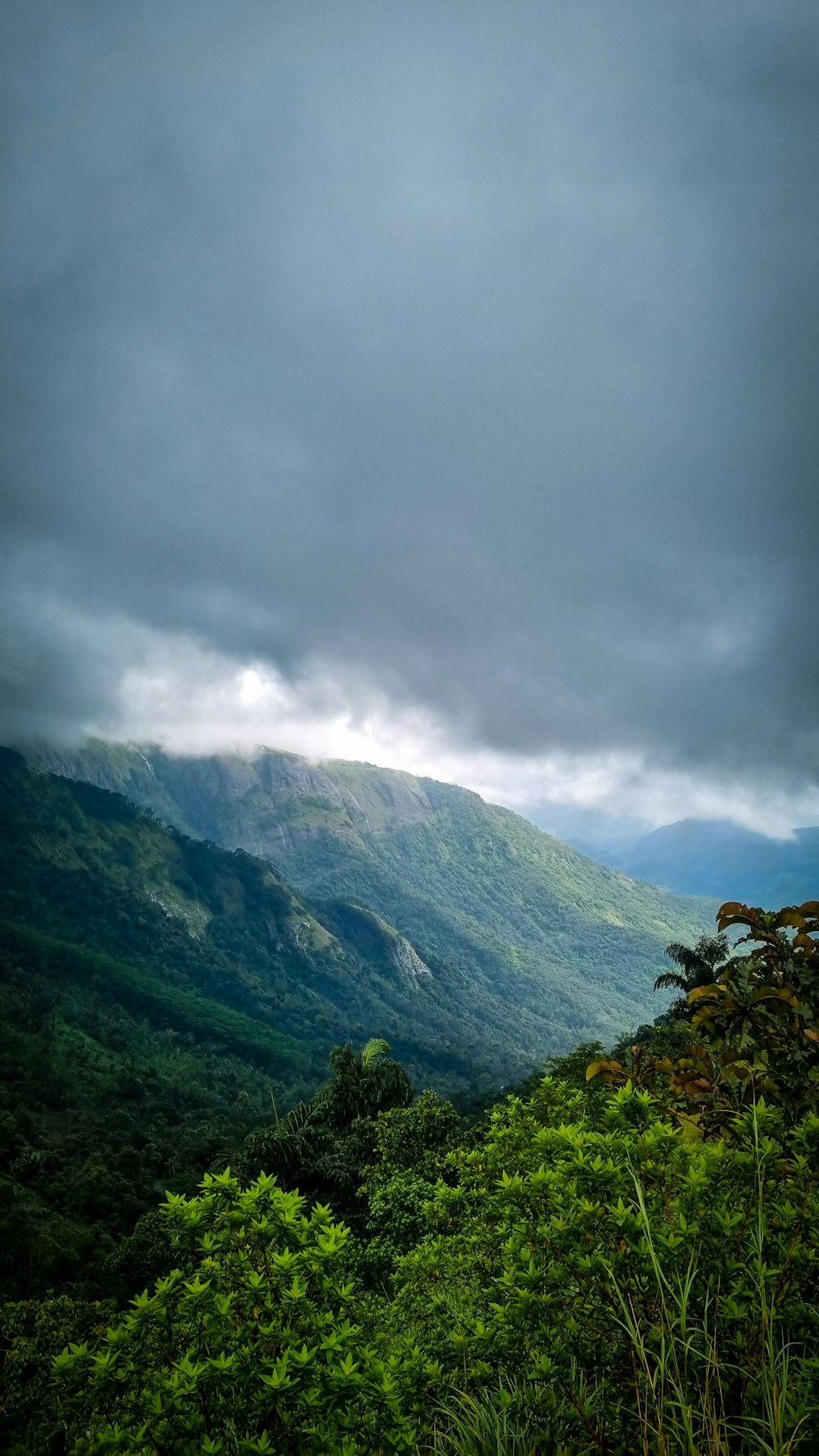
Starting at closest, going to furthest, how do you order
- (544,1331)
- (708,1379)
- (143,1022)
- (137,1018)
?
(708,1379) → (544,1331) → (143,1022) → (137,1018)

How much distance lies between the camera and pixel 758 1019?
582 centimetres

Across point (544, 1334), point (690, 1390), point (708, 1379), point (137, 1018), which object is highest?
point (708, 1379)

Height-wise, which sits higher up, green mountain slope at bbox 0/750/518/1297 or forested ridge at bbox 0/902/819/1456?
forested ridge at bbox 0/902/819/1456

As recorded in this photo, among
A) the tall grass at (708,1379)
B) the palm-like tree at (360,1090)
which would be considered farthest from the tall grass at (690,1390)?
the palm-like tree at (360,1090)

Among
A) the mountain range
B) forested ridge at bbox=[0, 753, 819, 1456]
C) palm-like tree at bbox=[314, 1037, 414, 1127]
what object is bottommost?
the mountain range

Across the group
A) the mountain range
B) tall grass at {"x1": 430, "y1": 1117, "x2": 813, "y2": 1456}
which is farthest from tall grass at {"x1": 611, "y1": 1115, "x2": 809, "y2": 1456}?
the mountain range

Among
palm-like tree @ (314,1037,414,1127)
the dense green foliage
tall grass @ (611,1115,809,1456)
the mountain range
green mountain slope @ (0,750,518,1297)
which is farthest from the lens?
the mountain range

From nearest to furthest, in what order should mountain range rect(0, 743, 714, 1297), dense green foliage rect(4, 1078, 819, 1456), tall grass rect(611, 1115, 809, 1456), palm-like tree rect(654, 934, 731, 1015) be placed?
tall grass rect(611, 1115, 809, 1456)
dense green foliage rect(4, 1078, 819, 1456)
palm-like tree rect(654, 934, 731, 1015)
mountain range rect(0, 743, 714, 1297)

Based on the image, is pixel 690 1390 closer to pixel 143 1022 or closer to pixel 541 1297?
pixel 541 1297

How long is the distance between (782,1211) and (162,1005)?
131702 mm

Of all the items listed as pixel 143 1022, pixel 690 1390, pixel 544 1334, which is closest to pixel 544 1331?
pixel 544 1334

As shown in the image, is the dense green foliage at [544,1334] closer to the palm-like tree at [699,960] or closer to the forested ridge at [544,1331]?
the forested ridge at [544,1331]

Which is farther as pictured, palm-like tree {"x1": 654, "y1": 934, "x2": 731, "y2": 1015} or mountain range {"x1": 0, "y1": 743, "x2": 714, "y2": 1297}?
mountain range {"x1": 0, "y1": 743, "x2": 714, "y2": 1297}

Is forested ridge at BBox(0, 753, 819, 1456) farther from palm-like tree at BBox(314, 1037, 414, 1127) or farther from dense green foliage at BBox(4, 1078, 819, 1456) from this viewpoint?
palm-like tree at BBox(314, 1037, 414, 1127)
